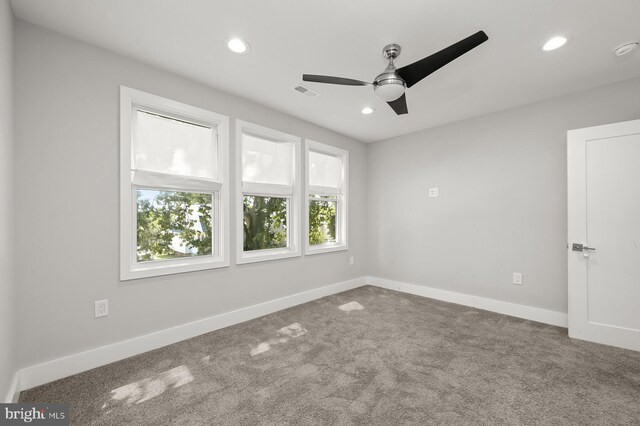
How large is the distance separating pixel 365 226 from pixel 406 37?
338 cm

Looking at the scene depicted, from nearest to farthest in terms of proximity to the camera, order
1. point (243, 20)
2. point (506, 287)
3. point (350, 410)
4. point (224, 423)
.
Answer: point (224, 423), point (350, 410), point (243, 20), point (506, 287)

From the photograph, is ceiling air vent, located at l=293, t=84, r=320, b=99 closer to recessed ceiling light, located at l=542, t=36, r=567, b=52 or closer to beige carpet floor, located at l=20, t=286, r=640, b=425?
recessed ceiling light, located at l=542, t=36, r=567, b=52

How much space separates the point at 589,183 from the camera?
2.80m

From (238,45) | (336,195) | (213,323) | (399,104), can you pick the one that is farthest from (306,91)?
(213,323)

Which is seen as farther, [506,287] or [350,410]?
[506,287]

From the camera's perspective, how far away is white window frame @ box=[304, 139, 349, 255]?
405cm

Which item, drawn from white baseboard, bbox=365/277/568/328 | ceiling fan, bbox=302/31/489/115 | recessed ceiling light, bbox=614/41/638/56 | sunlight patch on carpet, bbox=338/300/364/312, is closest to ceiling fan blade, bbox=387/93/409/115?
ceiling fan, bbox=302/31/489/115

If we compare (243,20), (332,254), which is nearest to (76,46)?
(243,20)

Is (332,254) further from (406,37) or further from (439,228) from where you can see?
(406,37)

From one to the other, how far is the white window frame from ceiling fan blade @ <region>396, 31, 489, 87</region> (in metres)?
2.11

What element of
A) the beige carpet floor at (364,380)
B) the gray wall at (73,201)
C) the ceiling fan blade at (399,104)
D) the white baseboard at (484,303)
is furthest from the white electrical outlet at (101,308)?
the white baseboard at (484,303)

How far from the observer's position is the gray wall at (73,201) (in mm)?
2021

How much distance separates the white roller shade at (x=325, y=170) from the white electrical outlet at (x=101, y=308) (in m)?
2.79

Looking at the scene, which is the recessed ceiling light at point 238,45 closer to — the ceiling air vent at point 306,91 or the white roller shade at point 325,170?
the ceiling air vent at point 306,91
